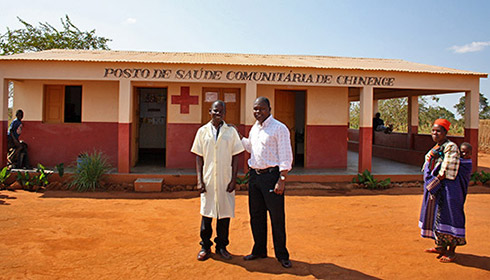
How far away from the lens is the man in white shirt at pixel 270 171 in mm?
3596

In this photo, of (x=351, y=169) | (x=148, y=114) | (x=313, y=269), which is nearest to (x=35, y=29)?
(x=148, y=114)

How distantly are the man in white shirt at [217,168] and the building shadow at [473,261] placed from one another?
2.66 meters

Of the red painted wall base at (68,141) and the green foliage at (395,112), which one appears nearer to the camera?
the red painted wall base at (68,141)

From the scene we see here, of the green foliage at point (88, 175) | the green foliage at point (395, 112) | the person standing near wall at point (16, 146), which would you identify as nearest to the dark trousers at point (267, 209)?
the green foliage at point (88, 175)

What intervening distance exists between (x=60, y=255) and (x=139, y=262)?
979 mm

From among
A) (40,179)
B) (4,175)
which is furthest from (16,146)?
(40,179)

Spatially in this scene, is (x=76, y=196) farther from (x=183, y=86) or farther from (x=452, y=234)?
(x=452, y=234)

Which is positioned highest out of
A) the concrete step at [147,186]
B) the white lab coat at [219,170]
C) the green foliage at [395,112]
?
the green foliage at [395,112]

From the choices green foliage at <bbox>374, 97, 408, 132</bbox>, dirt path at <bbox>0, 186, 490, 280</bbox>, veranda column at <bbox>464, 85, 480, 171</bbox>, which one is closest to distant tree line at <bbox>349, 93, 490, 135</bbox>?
green foliage at <bbox>374, 97, 408, 132</bbox>

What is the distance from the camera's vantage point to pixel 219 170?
3891mm

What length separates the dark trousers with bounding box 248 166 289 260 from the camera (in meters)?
3.65

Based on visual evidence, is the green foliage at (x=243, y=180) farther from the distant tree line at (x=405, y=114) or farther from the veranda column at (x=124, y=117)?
the distant tree line at (x=405, y=114)

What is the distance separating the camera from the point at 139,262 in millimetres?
3877

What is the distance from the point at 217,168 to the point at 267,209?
0.70 metres
